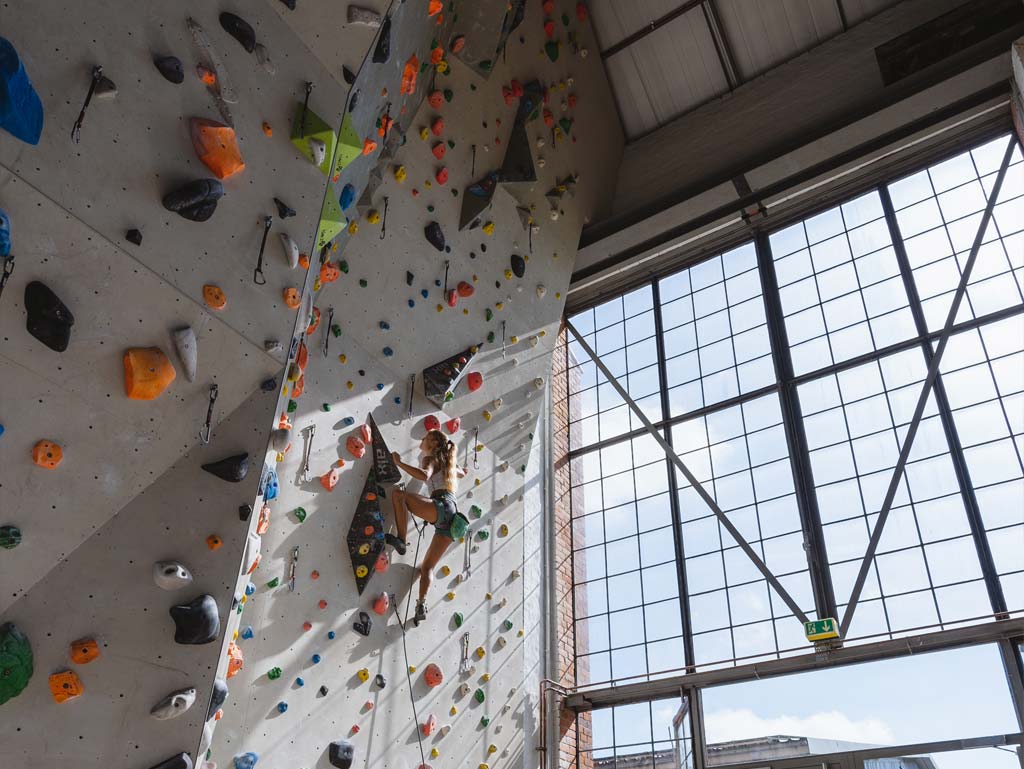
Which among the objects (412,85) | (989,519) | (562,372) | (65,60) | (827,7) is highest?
(827,7)

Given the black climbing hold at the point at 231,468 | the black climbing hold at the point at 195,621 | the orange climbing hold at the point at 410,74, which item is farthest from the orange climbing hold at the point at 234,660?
the orange climbing hold at the point at 410,74

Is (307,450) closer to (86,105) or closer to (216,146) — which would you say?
(216,146)

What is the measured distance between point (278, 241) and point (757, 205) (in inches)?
212

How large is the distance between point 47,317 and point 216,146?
2.63 feet

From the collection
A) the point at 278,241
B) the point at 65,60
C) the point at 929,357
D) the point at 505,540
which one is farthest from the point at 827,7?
the point at 65,60

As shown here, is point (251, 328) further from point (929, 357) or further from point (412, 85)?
point (929, 357)

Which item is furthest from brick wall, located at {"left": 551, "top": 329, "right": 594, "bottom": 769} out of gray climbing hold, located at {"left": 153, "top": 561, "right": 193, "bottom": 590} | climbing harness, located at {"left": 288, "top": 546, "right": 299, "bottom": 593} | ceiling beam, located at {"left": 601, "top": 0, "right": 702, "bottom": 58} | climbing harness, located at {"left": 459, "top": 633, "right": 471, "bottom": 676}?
gray climbing hold, located at {"left": 153, "top": 561, "right": 193, "bottom": 590}

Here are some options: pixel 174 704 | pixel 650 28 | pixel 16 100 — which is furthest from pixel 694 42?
pixel 174 704

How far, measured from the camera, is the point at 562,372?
8328 millimetres

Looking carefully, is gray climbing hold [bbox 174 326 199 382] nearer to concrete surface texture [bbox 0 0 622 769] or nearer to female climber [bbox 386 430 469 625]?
concrete surface texture [bbox 0 0 622 769]

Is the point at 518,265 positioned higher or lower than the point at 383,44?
higher

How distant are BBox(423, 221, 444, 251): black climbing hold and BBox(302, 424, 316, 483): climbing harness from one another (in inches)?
65.6

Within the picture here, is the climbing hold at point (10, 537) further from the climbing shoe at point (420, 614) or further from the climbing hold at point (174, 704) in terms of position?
the climbing shoe at point (420, 614)

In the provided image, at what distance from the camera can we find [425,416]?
18.6 ft
